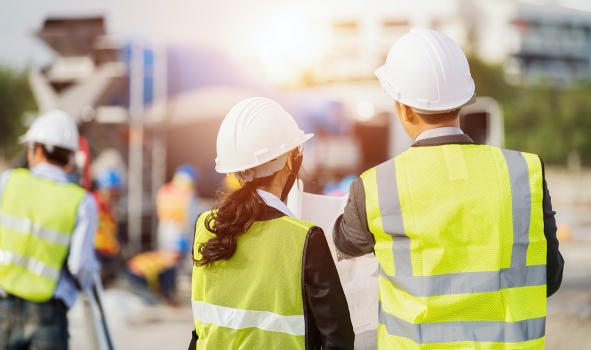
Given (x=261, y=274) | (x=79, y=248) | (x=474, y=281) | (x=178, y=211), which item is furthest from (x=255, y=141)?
(x=178, y=211)

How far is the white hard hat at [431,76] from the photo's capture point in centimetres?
173

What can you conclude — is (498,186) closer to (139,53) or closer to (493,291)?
(493,291)

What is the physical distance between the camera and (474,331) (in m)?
1.60

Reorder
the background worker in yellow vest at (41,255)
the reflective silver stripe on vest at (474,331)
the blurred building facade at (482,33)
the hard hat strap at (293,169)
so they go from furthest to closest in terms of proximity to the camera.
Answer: the blurred building facade at (482,33), the background worker in yellow vest at (41,255), the hard hat strap at (293,169), the reflective silver stripe on vest at (474,331)

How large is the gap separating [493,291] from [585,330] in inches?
187

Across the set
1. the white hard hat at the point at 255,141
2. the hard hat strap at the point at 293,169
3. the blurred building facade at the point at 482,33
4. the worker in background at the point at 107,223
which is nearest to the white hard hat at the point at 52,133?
the white hard hat at the point at 255,141

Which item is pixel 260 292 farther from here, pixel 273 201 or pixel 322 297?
pixel 273 201

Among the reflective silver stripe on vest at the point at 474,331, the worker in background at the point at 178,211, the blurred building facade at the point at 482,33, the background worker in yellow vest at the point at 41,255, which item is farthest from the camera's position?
the blurred building facade at the point at 482,33

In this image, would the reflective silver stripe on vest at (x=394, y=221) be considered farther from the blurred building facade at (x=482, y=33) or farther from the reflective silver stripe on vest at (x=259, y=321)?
the blurred building facade at (x=482, y=33)

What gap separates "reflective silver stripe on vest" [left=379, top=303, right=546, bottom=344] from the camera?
62.8 inches

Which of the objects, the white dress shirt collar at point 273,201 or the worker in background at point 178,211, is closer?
the white dress shirt collar at point 273,201

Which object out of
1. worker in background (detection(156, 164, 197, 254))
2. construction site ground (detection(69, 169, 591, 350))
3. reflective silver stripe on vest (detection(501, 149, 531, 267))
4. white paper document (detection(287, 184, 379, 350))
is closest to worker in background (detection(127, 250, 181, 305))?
construction site ground (detection(69, 169, 591, 350))

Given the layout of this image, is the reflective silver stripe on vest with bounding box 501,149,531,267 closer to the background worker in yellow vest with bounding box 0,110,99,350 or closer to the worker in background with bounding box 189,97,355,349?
the worker in background with bounding box 189,97,355,349

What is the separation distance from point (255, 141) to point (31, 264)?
5.19 feet
